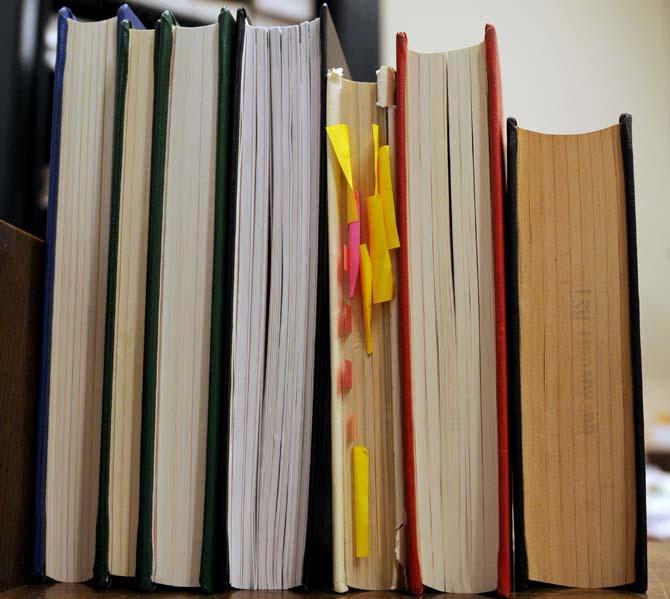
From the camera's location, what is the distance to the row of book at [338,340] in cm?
59

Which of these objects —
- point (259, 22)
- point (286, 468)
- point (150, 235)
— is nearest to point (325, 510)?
point (286, 468)

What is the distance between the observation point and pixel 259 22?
3.24 feet

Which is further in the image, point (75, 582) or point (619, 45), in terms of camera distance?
point (619, 45)

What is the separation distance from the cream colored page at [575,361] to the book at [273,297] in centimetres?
19

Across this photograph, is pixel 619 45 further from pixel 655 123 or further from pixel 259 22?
pixel 259 22

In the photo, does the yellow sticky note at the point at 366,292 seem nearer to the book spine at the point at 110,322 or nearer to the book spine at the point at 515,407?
the book spine at the point at 515,407

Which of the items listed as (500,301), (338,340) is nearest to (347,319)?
(338,340)

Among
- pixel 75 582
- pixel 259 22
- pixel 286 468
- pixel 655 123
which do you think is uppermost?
pixel 259 22

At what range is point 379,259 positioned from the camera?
611mm

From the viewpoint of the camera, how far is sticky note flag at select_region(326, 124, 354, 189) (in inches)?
24.4

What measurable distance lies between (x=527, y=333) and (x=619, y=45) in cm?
67


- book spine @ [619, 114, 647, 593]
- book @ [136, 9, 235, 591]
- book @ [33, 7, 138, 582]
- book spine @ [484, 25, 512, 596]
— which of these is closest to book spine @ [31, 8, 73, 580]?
book @ [33, 7, 138, 582]

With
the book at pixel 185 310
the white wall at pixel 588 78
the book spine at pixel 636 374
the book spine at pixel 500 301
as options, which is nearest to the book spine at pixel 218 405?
the book at pixel 185 310

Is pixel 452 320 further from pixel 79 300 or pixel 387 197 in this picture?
pixel 79 300
